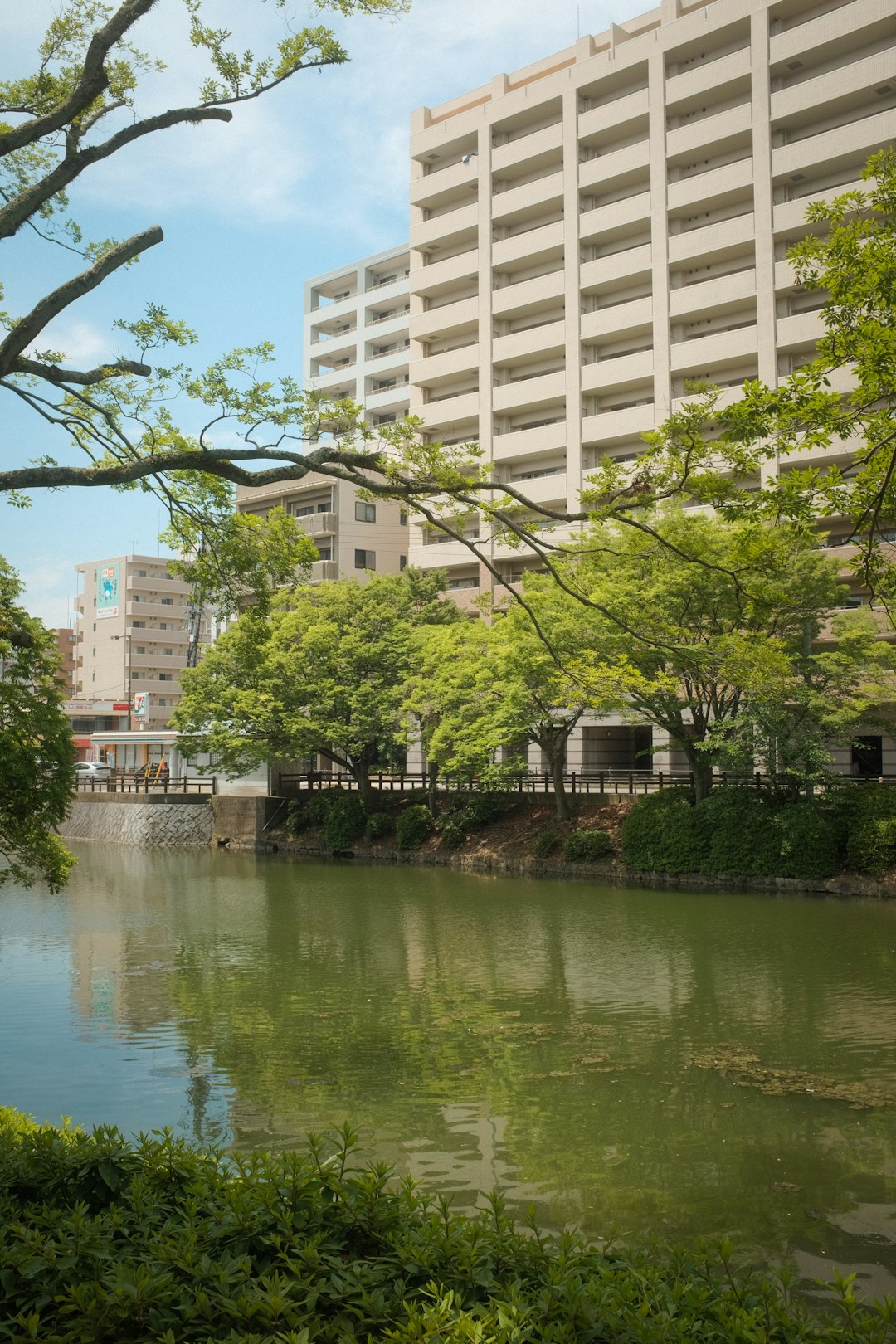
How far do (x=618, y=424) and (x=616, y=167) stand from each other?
9827 millimetres

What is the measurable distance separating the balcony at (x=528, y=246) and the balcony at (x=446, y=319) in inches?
74.1

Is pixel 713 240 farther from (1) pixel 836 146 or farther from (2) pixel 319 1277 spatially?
(2) pixel 319 1277

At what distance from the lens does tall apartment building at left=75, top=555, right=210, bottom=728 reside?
268 feet

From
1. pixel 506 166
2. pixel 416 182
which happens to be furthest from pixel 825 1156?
pixel 416 182

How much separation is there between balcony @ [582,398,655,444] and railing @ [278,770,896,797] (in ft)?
41.7

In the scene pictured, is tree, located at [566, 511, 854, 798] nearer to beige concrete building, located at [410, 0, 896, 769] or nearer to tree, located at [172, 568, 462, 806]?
beige concrete building, located at [410, 0, 896, 769]

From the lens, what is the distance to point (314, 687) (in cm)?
3716

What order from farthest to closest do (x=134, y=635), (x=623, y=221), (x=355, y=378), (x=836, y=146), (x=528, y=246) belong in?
(x=134, y=635) < (x=355, y=378) < (x=528, y=246) < (x=623, y=221) < (x=836, y=146)

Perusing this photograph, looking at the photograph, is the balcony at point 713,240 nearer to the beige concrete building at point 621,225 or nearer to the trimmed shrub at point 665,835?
the beige concrete building at point 621,225

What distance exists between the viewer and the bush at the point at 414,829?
35.7 meters

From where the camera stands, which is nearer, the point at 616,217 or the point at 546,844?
the point at 546,844

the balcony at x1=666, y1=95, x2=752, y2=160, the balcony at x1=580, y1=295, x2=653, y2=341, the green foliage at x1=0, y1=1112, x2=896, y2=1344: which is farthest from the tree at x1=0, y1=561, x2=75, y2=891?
the balcony at x1=666, y1=95, x2=752, y2=160

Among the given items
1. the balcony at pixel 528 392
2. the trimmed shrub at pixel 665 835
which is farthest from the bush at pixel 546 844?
the balcony at pixel 528 392

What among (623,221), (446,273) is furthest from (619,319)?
(446,273)
